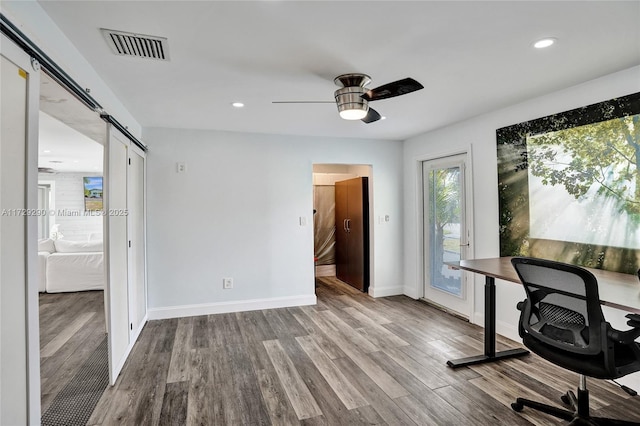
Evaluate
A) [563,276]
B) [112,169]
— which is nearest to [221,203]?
[112,169]

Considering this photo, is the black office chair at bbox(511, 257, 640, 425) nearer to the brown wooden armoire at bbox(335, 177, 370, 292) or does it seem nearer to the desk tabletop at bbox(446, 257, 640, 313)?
the desk tabletop at bbox(446, 257, 640, 313)

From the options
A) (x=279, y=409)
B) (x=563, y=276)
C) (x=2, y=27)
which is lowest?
(x=279, y=409)

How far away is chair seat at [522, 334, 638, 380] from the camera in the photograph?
1.72m

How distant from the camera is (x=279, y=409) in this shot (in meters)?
2.24

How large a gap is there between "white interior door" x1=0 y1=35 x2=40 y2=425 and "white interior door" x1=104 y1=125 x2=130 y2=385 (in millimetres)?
1080

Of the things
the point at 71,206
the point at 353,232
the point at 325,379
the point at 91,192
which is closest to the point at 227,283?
the point at 325,379

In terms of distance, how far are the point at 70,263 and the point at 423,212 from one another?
5512mm

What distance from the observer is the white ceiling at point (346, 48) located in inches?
66.3

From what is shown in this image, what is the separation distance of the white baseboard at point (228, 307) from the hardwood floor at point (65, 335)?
0.64 meters

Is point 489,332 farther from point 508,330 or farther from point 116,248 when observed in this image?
point 116,248

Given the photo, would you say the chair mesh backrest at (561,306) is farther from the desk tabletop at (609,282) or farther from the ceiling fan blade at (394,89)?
the ceiling fan blade at (394,89)

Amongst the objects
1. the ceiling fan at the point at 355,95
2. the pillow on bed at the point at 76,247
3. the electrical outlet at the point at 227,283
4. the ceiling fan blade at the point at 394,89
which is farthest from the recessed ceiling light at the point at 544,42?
the pillow on bed at the point at 76,247

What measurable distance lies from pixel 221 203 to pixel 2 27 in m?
3.06

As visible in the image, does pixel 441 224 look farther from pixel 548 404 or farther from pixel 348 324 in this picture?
pixel 548 404
